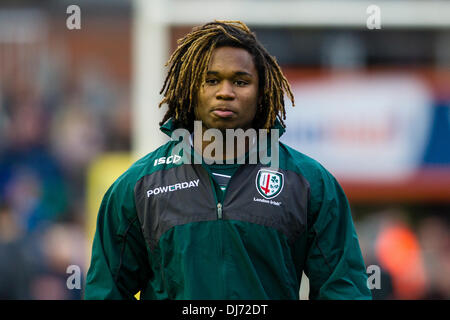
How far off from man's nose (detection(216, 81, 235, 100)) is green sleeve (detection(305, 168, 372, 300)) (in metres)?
0.48

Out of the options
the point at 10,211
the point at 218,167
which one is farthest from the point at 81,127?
the point at 218,167

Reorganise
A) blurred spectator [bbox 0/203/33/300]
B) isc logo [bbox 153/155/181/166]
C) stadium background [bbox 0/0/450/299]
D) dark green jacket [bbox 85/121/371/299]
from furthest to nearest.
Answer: stadium background [bbox 0/0/450/299], blurred spectator [bbox 0/203/33/300], isc logo [bbox 153/155/181/166], dark green jacket [bbox 85/121/371/299]

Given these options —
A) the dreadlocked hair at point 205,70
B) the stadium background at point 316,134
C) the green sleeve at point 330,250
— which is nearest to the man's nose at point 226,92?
the dreadlocked hair at point 205,70

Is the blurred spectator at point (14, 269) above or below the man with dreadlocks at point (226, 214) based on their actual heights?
below

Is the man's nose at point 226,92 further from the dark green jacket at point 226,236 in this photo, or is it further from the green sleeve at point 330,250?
the green sleeve at point 330,250

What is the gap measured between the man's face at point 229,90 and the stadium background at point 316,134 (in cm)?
488

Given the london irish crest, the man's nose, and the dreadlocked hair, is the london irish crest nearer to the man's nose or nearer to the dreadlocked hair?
the dreadlocked hair

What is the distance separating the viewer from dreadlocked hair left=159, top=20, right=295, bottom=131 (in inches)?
127

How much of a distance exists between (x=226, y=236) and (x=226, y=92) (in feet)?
1.78

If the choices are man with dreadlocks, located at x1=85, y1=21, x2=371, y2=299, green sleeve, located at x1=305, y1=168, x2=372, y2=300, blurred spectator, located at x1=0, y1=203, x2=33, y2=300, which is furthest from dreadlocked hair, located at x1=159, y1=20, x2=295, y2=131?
blurred spectator, located at x1=0, y1=203, x2=33, y2=300

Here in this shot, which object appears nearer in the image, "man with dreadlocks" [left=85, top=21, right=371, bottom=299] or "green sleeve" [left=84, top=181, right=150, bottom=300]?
"man with dreadlocks" [left=85, top=21, right=371, bottom=299]

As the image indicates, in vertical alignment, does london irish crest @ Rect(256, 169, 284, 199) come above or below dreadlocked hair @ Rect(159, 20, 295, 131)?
below

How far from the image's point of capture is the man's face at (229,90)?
3164 millimetres
